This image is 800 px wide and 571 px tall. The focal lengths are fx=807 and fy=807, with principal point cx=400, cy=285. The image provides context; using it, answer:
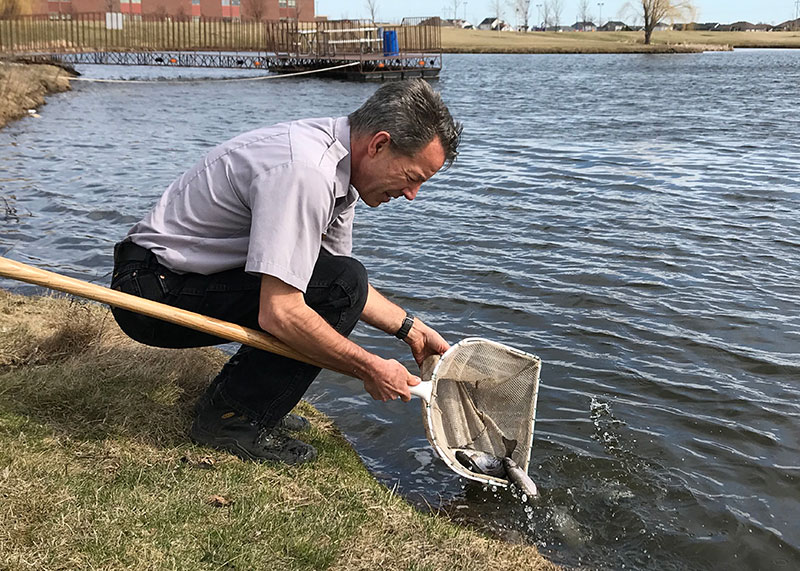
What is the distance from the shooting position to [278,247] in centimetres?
296

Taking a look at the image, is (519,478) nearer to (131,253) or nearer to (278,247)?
(278,247)

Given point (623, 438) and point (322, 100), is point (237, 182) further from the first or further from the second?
point (322, 100)

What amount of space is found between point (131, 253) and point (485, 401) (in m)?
1.96

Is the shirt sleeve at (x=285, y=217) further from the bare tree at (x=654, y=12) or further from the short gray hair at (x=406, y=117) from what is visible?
the bare tree at (x=654, y=12)

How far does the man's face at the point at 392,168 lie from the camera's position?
319cm

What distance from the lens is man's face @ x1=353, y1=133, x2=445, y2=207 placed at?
319 centimetres

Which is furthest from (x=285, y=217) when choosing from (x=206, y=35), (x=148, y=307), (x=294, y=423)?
(x=206, y=35)

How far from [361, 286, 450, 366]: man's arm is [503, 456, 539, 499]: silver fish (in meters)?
0.67

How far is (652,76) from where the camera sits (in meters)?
40.4

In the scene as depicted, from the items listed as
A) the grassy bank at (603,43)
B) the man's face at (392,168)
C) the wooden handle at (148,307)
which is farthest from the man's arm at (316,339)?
the grassy bank at (603,43)

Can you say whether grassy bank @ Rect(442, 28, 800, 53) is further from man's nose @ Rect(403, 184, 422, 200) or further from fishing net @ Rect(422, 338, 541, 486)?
A: man's nose @ Rect(403, 184, 422, 200)

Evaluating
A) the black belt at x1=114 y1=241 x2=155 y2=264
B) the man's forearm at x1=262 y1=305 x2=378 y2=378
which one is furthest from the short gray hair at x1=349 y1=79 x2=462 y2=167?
the black belt at x1=114 y1=241 x2=155 y2=264

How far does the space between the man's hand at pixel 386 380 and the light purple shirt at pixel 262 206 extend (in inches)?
22.5

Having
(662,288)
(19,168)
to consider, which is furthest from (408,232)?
(19,168)
